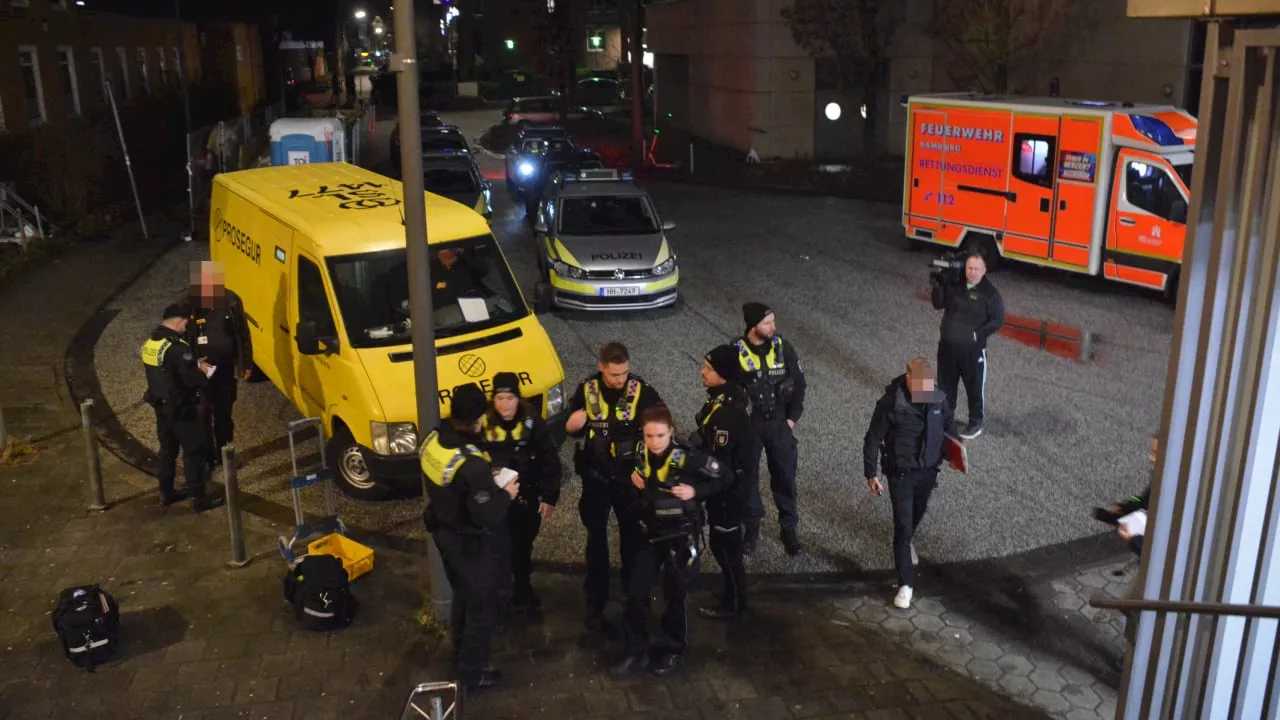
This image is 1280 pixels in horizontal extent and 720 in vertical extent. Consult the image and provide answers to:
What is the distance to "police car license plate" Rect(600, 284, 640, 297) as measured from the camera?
13.7 m

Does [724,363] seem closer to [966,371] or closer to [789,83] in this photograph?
[966,371]

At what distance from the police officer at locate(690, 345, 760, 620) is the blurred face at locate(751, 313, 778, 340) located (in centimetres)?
46

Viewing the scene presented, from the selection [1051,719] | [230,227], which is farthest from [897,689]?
[230,227]

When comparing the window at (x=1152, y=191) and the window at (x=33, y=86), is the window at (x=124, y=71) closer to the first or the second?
the window at (x=33, y=86)

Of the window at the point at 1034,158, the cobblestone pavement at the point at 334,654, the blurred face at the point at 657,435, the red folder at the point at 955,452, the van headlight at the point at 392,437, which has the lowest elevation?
the cobblestone pavement at the point at 334,654

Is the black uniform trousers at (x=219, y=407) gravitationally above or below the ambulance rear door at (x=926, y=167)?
below

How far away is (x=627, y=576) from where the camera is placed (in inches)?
233

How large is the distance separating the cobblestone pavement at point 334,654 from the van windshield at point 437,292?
5.84ft

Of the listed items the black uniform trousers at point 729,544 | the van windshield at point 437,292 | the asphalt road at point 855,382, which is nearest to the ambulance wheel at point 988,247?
the asphalt road at point 855,382

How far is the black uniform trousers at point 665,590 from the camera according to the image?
5785 millimetres

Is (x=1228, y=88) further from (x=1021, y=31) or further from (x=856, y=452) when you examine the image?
(x=1021, y=31)

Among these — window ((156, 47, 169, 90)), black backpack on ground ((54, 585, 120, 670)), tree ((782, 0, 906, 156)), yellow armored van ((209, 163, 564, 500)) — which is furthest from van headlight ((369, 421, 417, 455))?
window ((156, 47, 169, 90))

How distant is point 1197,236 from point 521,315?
6.25 m

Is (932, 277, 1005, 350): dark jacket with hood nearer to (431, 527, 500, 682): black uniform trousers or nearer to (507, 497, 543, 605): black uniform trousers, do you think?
(507, 497, 543, 605): black uniform trousers
